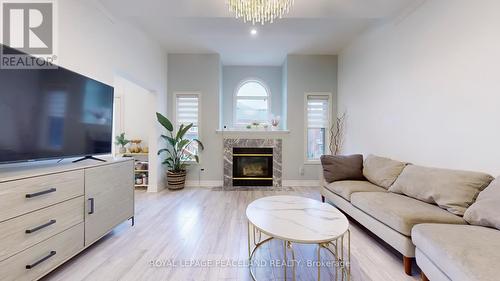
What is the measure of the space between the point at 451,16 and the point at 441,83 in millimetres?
666

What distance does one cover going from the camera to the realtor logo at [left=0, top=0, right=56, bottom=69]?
1.71 meters

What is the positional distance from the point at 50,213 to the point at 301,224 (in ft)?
6.06

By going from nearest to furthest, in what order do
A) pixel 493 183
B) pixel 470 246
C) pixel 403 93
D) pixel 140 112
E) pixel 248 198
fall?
pixel 470 246 → pixel 493 183 → pixel 403 93 → pixel 248 198 → pixel 140 112

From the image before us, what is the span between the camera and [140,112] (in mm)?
4598

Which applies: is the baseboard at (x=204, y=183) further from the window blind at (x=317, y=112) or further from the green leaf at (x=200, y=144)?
the window blind at (x=317, y=112)

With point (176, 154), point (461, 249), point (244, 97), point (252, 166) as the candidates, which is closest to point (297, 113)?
point (244, 97)

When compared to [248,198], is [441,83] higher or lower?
higher

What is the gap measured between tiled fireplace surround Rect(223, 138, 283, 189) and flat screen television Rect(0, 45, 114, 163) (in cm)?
258

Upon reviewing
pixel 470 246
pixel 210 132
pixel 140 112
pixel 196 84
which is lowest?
pixel 470 246

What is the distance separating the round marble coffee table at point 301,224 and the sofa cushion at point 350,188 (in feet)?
2.50

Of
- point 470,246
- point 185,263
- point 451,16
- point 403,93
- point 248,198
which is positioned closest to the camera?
point 470,246

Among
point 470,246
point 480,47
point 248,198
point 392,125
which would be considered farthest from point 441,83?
point 248,198

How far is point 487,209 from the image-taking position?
1.50 meters

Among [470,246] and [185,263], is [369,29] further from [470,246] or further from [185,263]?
[185,263]
